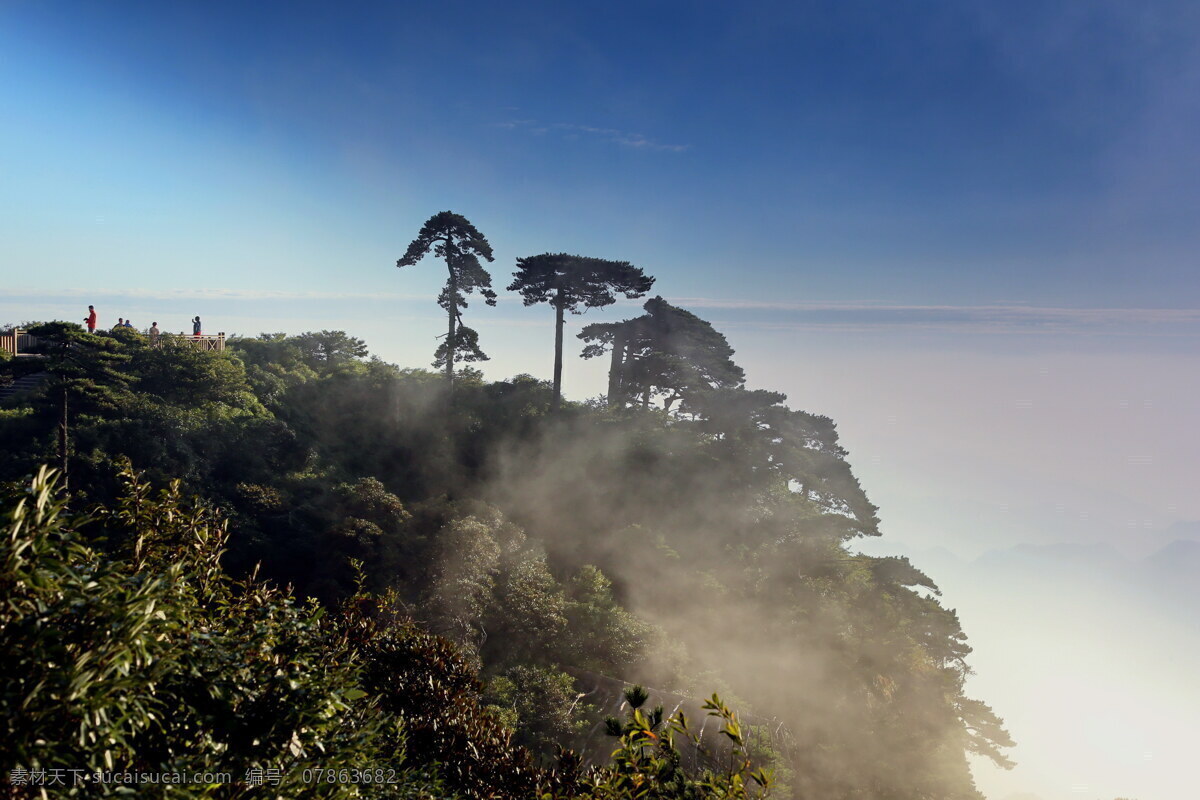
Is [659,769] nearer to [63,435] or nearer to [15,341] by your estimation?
[63,435]

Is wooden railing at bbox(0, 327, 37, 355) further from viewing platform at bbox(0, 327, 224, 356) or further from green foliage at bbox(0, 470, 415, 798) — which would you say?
green foliage at bbox(0, 470, 415, 798)

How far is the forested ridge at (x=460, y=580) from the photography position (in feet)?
15.3

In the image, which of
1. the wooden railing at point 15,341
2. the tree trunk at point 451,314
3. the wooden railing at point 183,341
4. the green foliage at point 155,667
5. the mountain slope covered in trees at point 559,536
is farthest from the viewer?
the tree trunk at point 451,314

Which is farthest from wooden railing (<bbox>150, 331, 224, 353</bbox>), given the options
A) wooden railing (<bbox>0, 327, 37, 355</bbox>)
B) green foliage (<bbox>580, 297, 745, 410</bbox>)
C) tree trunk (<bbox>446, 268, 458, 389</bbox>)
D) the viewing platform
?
green foliage (<bbox>580, 297, 745, 410</bbox>)

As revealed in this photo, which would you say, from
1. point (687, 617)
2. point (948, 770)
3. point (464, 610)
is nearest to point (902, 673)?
point (948, 770)

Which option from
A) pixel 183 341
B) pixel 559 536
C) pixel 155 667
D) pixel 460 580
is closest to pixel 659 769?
pixel 155 667

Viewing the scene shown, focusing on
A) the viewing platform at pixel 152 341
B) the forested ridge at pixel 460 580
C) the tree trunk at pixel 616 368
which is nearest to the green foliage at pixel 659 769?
the forested ridge at pixel 460 580

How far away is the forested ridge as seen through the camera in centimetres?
467

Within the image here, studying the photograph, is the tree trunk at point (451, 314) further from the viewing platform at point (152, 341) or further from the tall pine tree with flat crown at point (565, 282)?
the viewing platform at point (152, 341)

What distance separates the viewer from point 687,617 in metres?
23.7

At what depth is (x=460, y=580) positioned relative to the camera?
63.4 ft

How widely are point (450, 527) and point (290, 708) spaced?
15678 millimetres

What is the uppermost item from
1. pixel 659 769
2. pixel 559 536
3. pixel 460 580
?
Answer: pixel 659 769

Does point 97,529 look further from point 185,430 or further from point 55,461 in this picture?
point 185,430
